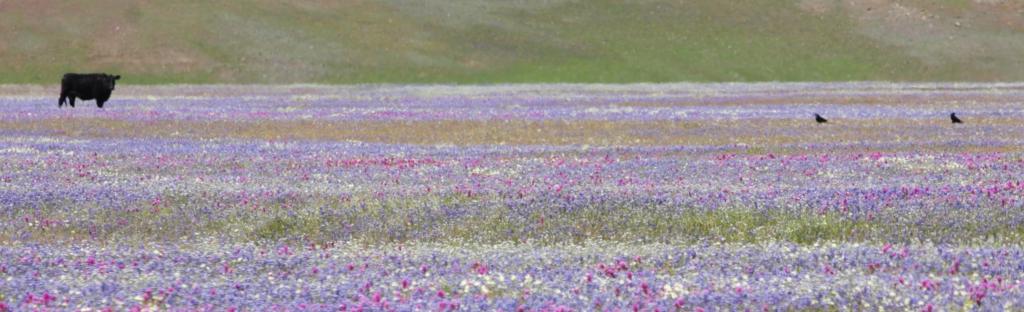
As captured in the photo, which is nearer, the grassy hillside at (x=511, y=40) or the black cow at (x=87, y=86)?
the black cow at (x=87, y=86)

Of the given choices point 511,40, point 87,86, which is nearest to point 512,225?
point 87,86

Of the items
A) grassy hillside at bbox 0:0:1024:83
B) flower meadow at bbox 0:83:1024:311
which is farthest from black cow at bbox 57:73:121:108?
grassy hillside at bbox 0:0:1024:83

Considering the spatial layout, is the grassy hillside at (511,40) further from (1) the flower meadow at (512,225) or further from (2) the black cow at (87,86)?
(1) the flower meadow at (512,225)

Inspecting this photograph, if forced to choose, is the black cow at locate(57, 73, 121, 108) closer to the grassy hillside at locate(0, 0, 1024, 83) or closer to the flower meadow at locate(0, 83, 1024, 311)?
the flower meadow at locate(0, 83, 1024, 311)

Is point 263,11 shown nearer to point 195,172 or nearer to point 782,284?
point 195,172

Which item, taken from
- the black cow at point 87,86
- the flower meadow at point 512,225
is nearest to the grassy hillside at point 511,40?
the black cow at point 87,86

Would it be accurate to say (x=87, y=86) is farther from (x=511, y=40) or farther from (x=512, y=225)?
(x=511, y=40)
